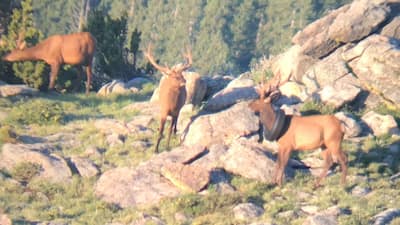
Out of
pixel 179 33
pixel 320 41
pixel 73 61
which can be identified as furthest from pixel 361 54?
pixel 179 33

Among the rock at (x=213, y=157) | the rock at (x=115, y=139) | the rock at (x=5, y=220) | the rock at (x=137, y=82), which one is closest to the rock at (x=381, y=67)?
the rock at (x=213, y=157)

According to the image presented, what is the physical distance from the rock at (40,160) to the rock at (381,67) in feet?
30.3

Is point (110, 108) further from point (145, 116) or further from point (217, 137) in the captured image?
point (217, 137)

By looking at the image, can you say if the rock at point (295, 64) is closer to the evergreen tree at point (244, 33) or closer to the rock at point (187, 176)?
the rock at point (187, 176)

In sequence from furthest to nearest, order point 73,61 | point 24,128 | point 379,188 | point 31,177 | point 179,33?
point 179,33, point 73,61, point 24,128, point 31,177, point 379,188

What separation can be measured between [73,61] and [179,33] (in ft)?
194

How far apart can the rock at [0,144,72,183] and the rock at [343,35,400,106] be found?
9.23 meters

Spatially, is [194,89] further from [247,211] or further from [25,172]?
[247,211]

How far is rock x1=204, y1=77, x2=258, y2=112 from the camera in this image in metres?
21.7

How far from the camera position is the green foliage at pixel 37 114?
74.1ft

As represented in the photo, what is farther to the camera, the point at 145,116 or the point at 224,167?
the point at 145,116

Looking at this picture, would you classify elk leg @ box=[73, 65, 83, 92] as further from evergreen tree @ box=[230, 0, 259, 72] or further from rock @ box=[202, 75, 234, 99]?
evergreen tree @ box=[230, 0, 259, 72]

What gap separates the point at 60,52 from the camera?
25.5m

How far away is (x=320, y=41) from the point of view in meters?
23.9
